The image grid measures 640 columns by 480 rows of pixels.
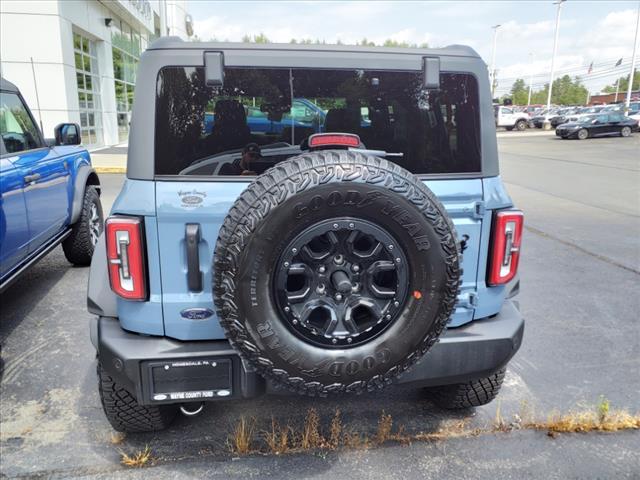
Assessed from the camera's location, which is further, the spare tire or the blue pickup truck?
the blue pickup truck

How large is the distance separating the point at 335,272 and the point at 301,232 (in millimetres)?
221

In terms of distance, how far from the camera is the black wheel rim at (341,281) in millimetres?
2094

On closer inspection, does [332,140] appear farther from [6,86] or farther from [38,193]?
[6,86]

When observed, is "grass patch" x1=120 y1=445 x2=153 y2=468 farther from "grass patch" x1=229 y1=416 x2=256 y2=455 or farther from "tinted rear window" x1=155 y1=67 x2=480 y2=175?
"tinted rear window" x1=155 y1=67 x2=480 y2=175

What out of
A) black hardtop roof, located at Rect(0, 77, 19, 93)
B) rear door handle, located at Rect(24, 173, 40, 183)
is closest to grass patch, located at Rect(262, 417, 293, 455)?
rear door handle, located at Rect(24, 173, 40, 183)

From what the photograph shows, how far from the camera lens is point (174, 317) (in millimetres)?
2361

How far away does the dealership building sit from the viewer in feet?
46.3

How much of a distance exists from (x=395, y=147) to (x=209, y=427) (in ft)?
5.92

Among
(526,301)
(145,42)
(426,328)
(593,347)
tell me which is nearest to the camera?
(426,328)

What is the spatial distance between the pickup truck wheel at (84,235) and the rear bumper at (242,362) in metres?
Result: 3.34

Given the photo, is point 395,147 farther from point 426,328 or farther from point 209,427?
point 209,427

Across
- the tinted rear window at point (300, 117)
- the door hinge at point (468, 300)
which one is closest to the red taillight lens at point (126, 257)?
the tinted rear window at point (300, 117)

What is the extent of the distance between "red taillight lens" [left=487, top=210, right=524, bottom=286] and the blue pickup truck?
311cm

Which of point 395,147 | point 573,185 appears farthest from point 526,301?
point 573,185
